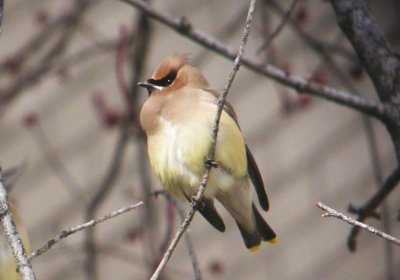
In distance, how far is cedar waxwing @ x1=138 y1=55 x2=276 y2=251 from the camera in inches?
137

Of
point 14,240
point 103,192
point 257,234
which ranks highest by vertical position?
point 14,240

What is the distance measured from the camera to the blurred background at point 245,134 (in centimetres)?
616

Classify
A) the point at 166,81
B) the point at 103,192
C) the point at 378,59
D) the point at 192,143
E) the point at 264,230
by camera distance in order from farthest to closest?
the point at 103,192 < the point at 264,230 < the point at 166,81 < the point at 192,143 < the point at 378,59

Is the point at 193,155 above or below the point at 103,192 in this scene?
above

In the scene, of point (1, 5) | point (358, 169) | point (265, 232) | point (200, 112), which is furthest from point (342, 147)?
point (1, 5)

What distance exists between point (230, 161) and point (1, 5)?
1019 mm

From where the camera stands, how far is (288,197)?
6.27 meters

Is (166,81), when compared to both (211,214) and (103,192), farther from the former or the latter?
(103,192)

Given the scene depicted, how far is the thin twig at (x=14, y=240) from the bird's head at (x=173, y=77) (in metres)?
1.29

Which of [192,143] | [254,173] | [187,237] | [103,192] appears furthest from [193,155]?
[103,192]

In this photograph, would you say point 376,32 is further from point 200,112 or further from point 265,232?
point 265,232

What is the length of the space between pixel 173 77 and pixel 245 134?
99.4 inches

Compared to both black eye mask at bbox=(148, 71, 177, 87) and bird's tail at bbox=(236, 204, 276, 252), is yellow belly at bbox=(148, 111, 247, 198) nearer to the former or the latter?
black eye mask at bbox=(148, 71, 177, 87)

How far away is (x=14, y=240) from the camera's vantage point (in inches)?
94.5
